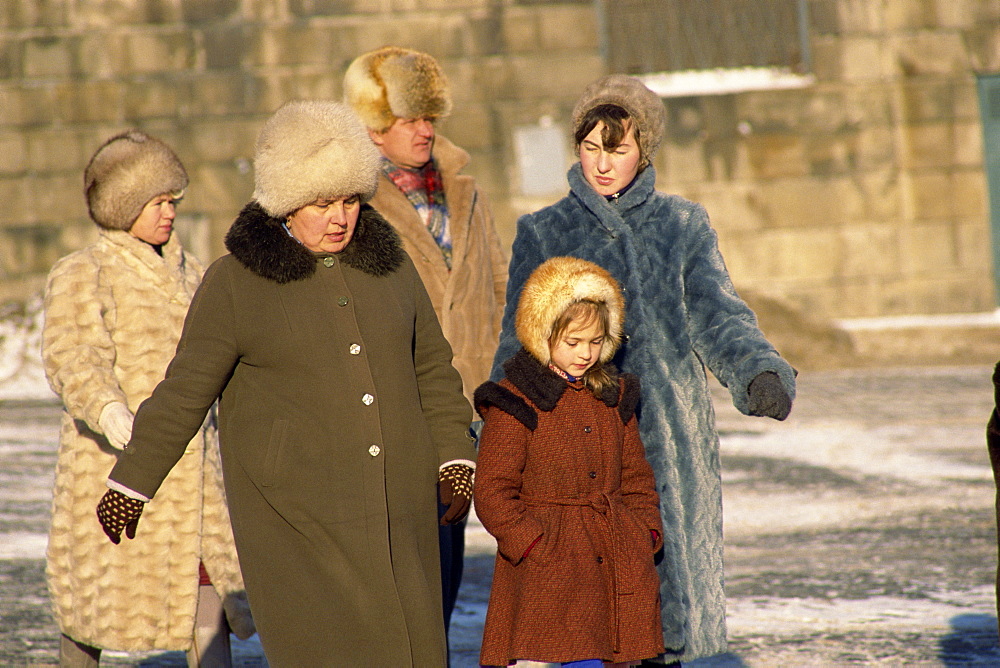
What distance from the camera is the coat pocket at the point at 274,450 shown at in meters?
3.38

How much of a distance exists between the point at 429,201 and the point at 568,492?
160 centimetres

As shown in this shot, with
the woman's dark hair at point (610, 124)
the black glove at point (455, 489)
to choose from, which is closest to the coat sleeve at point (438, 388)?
the black glove at point (455, 489)

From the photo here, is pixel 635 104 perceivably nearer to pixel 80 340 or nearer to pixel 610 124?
pixel 610 124

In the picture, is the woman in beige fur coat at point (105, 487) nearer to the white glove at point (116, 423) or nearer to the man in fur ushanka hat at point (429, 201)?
the white glove at point (116, 423)

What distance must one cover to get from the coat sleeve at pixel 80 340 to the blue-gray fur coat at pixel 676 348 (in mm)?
1229

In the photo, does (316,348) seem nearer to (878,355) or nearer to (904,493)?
(904,493)

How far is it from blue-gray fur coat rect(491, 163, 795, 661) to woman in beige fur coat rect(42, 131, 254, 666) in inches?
47.2

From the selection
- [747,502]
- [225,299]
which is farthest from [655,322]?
[747,502]

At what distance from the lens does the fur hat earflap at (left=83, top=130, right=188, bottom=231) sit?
4492 millimetres

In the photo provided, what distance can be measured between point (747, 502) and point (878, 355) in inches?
221

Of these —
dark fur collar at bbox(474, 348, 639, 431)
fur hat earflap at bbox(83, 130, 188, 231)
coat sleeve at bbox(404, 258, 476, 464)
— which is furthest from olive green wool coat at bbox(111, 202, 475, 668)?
fur hat earflap at bbox(83, 130, 188, 231)

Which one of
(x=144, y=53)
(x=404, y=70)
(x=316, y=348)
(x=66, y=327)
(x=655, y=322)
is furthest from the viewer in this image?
(x=144, y=53)

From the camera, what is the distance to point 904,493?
771cm

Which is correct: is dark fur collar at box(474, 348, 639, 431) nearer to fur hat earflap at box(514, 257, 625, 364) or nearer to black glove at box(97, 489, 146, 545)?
fur hat earflap at box(514, 257, 625, 364)
